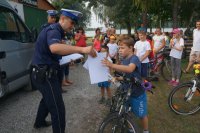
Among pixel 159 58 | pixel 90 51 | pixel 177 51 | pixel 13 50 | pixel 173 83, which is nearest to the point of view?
pixel 90 51

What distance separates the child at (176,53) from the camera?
293 inches

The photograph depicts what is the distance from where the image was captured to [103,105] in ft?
19.2

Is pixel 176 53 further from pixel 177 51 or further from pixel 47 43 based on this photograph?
pixel 47 43

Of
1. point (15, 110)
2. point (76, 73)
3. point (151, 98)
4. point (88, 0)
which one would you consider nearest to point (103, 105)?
point (151, 98)

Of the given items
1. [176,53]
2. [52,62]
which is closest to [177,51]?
[176,53]

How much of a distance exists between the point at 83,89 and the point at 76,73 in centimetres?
272

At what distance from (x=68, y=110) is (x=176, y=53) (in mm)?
3714

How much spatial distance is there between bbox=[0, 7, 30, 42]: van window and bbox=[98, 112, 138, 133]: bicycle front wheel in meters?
3.06

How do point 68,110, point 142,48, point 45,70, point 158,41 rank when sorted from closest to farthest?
point 45,70 < point 68,110 < point 142,48 < point 158,41

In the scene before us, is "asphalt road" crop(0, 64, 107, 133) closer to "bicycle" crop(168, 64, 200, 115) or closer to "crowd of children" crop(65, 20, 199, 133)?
"crowd of children" crop(65, 20, 199, 133)

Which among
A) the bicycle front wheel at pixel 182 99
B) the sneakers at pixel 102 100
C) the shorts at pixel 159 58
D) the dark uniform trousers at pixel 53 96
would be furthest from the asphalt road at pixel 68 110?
the shorts at pixel 159 58

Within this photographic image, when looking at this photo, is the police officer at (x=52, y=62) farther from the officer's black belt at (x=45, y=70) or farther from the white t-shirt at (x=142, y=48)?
the white t-shirt at (x=142, y=48)

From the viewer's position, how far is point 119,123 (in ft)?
11.5

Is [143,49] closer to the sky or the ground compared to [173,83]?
closer to the sky
